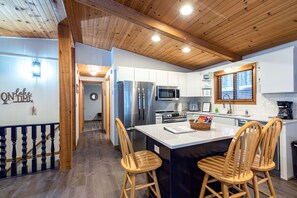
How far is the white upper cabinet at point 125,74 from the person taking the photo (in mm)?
3738

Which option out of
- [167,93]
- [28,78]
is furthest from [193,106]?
[28,78]

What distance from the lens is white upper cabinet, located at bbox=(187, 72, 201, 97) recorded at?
4.58 metres

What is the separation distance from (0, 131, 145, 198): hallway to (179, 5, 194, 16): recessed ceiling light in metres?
2.77

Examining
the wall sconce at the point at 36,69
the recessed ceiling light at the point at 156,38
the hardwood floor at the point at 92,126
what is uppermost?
the recessed ceiling light at the point at 156,38

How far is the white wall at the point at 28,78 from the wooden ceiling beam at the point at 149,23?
2377 millimetres

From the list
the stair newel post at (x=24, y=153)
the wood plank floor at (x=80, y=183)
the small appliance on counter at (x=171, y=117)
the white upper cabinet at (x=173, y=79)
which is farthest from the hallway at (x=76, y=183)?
the white upper cabinet at (x=173, y=79)

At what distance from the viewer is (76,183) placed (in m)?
2.39

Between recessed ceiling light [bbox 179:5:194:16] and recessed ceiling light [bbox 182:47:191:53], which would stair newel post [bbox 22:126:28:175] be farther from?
recessed ceiling light [bbox 182:47:191:53]

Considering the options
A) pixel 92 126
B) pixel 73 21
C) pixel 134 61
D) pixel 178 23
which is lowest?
pixel 92 126

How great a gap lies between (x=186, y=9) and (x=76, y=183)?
3.19 metres

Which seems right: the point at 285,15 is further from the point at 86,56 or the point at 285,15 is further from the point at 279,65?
the point at 86,56

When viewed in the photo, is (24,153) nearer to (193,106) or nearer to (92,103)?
(193,106)

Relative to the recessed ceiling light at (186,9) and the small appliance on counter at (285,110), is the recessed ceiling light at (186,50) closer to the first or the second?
the recessed ceiling light at (186,9)

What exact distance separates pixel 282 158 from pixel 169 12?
2.97m
